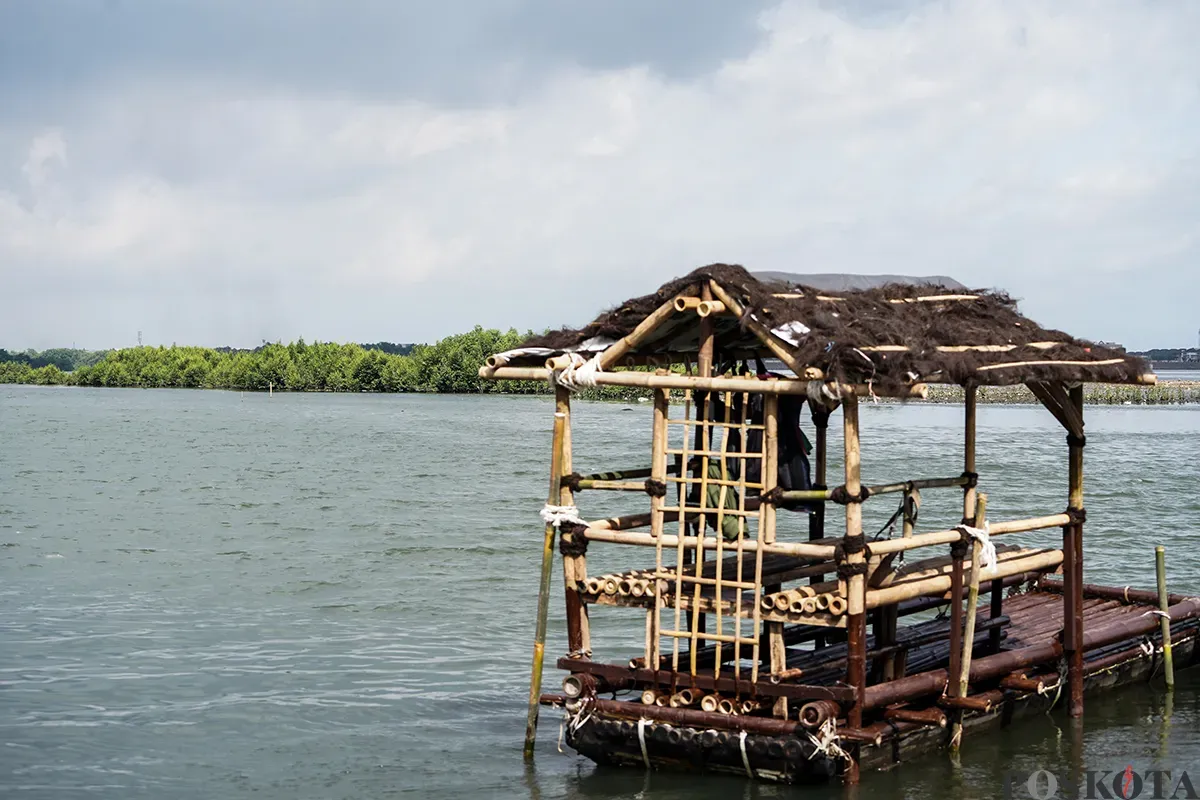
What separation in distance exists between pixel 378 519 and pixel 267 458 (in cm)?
1999

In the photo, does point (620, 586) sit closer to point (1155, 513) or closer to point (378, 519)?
point (378, 519)

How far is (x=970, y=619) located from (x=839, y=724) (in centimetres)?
168

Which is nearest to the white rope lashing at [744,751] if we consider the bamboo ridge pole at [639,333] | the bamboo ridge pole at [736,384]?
the bamboo ridge pole at [736,384]

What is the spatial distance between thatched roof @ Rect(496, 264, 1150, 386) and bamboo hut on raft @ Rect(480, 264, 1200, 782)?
22 mm

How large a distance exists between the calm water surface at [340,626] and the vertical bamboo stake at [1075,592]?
1.38 ft

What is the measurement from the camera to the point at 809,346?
391 inches

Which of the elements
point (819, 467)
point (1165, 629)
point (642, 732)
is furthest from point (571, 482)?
point (1165, 629)

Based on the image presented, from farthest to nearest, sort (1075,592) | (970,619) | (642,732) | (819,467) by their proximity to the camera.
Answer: (819,467), (1075,592), (970,619), (642,732)

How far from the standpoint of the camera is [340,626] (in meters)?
18.3

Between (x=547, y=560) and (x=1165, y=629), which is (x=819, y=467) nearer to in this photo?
(x=547, y=560)

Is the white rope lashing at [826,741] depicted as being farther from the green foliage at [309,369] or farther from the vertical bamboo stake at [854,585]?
the green foliage at [309,369]

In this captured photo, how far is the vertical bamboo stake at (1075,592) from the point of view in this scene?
493 inches

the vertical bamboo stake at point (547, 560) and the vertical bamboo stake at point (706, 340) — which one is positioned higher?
the vertical bamboo stake at point (706, 340)

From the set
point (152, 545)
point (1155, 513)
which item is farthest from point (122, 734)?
point (1155, 513)
